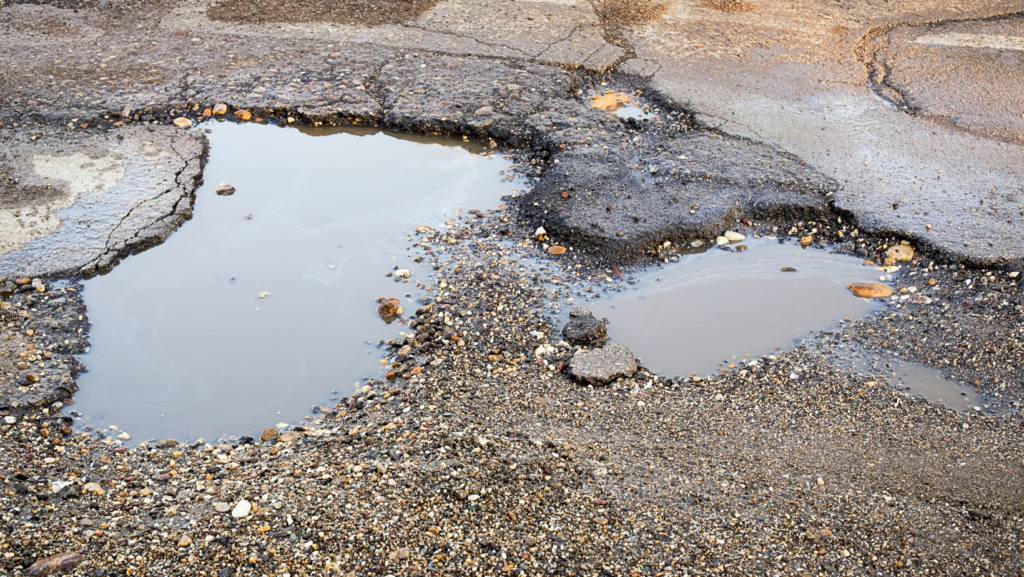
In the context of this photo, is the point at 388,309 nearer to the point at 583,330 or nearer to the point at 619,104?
the point at 583,330

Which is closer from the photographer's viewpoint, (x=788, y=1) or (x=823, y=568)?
(x=823, y=568)

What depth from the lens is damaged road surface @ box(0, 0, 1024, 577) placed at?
2221 millimetres

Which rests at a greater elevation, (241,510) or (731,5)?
(731,5)

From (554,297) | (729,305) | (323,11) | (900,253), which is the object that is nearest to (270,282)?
(554,297)

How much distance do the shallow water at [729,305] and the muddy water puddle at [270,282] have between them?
110 centimetres

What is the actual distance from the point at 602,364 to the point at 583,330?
0.78ft

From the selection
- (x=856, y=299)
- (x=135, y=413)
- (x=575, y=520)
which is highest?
(x=856, y=299)

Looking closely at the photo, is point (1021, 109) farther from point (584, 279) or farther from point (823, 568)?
point (823, 568)

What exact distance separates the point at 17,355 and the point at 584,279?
2.58m

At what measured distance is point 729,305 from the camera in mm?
3502

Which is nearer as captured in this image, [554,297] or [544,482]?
[544,482]

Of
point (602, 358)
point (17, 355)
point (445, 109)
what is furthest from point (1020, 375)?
point (17, 355)

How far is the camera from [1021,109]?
5070 mm

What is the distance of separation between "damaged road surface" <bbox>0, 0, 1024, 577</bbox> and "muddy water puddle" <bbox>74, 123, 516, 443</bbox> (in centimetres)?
5
